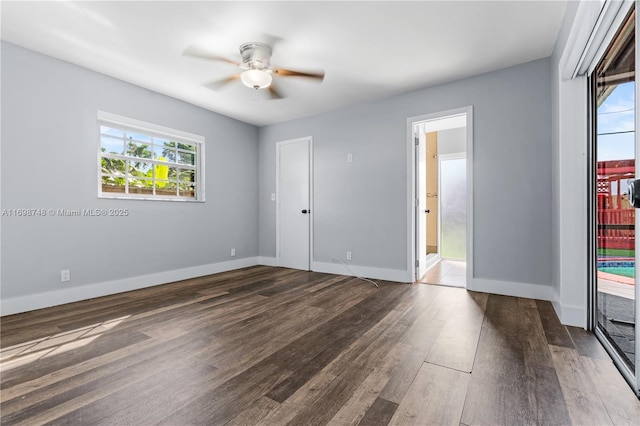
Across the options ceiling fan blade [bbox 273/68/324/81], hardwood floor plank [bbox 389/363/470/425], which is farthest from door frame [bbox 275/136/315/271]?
hardwood floor plank [bbox 389/363/470/425]

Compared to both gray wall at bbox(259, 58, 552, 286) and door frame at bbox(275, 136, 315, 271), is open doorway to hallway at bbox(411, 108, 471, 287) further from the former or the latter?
door frame at bbox(275, 136, 315, 271)

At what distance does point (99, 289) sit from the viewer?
3291mm

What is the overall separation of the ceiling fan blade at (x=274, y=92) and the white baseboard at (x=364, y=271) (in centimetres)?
250

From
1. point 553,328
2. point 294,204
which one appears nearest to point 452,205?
point 294,204

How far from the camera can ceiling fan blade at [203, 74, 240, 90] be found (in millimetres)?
3312

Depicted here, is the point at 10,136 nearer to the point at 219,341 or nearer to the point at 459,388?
the point at 219,341

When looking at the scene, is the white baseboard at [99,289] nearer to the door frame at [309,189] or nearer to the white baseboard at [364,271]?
the door frame at [309,189]

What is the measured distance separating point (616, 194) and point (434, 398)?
5.61ft

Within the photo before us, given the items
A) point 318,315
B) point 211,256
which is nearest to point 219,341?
point 318,315

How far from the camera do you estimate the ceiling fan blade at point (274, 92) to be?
359 centimetres

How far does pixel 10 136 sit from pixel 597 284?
197 inches

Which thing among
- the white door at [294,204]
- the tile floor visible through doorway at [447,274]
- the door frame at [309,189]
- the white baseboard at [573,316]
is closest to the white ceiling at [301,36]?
the door frame at [309,189]

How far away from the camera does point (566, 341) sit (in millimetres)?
2023

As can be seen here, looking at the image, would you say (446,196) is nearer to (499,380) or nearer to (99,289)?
(499,380)
